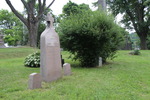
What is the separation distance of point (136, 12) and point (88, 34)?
788 inches

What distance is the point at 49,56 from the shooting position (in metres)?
4.85

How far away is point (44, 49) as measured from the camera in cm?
477

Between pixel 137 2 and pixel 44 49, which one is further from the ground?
pixel 137 2

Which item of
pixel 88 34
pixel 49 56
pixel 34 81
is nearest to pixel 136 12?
pixel 88 34

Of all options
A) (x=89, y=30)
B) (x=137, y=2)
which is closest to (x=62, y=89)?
(x=89, y=30)

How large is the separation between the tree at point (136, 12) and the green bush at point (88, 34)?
1734cm

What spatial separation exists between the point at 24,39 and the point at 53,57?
31636mm

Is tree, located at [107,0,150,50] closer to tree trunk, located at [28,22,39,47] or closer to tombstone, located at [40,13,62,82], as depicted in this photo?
tree trunk, located at [28,22,39,47]

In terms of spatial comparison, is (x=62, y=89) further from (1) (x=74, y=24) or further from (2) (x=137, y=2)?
(2) (x=137, y=2)

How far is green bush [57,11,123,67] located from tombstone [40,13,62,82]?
200cm

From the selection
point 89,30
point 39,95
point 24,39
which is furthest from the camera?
point 24,39

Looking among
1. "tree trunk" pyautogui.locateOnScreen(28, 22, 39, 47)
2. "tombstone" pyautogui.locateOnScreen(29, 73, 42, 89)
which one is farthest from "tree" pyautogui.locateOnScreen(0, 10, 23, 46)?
"tombstone" pyautogui.locateOnScreen(29, 73, 42, 89)

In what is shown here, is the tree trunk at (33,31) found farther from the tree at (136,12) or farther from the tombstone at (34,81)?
Answer: the tombstone at (34,81)

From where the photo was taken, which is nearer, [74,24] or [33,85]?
[33,85]
